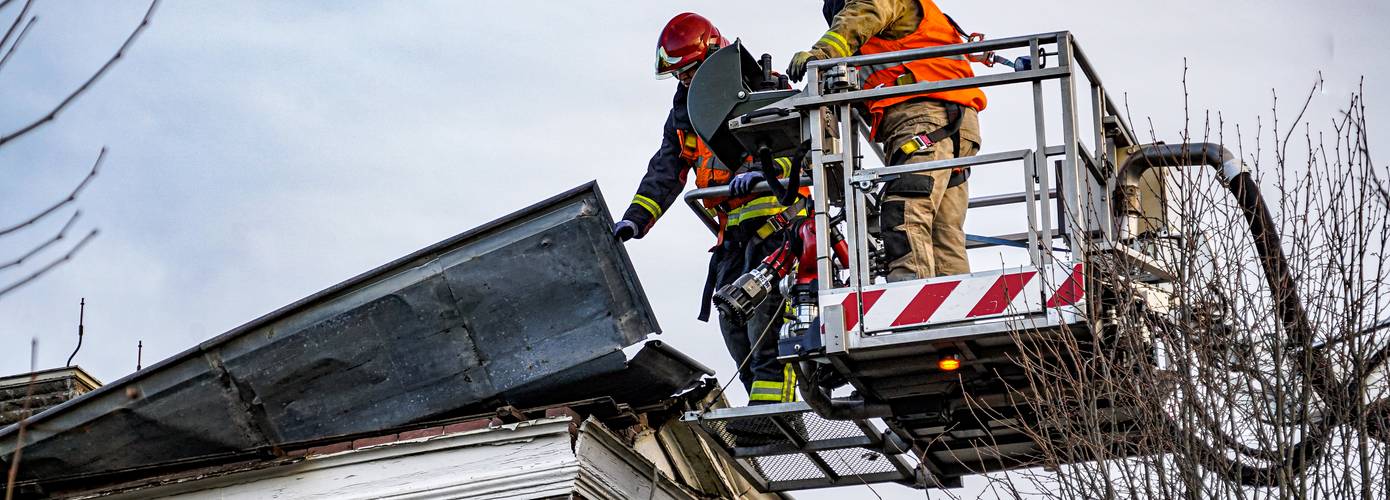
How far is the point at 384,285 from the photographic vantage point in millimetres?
9125

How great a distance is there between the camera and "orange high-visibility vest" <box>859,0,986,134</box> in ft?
27.8

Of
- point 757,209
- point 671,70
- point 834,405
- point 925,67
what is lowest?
point 834,405

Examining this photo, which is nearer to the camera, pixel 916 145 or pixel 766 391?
pixel 916 145

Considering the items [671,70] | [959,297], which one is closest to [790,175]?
[959,297]

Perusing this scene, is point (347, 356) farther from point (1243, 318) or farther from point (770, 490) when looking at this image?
point (1243, 318)

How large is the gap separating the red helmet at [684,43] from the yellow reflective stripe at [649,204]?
0.77m

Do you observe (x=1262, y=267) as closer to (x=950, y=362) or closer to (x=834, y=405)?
(x=950, y=362)

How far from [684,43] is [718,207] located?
3.19 ft

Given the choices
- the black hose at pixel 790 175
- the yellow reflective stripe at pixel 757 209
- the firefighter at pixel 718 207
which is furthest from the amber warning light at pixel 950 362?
the yellow reflective stripe at pixel 757 209

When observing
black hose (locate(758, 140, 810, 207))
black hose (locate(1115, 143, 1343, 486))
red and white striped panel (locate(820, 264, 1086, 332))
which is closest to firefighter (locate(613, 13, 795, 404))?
black hose (locate(758, 140, 810, 207))

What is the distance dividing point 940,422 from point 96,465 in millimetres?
4479

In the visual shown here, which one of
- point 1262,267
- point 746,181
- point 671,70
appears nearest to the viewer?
point 1262,267

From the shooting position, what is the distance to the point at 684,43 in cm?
1010

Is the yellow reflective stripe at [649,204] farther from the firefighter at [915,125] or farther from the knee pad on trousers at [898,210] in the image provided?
the knee pad on trousers at [898,210]
